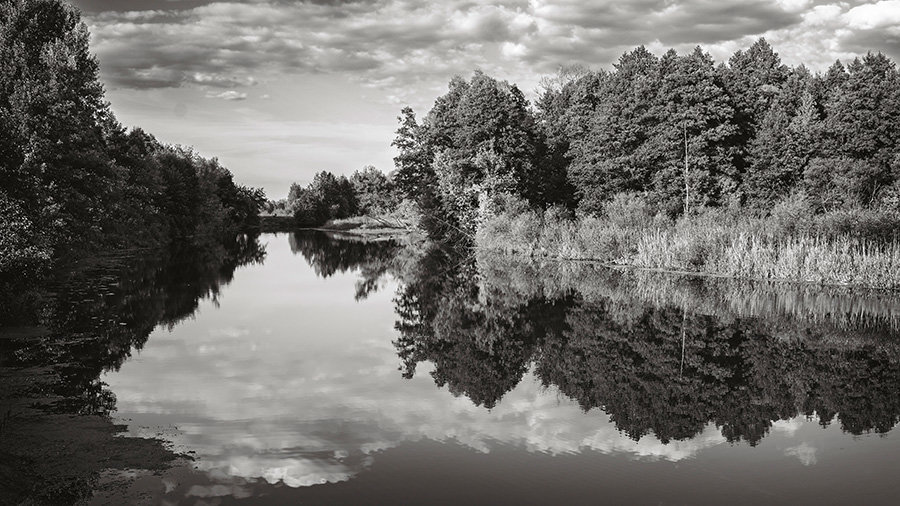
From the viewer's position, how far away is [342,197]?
15225 centimetres

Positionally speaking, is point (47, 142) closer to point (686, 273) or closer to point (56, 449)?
point (56, 449)

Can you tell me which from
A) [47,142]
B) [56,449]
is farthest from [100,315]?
[56,449]

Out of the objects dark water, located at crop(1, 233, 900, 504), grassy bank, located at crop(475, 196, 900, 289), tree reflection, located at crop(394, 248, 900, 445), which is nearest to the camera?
dark water, located at crop(1, 233, 900, 504)

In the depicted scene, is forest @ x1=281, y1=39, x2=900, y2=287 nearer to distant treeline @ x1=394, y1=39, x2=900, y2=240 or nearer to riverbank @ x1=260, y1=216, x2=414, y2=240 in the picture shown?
distant treeline @ x1=394, y1=39, x2=900, y2=240

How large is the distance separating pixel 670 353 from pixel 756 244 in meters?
15.4

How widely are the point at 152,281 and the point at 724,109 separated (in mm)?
41562

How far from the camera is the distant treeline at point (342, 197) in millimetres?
140625

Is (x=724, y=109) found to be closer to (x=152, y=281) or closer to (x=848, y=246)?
(x=848, y=246)

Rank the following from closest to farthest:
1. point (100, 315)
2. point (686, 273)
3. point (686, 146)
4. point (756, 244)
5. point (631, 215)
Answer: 1. point (100, 315)
2. point (756, 244)
3. point (686, 273)
4. point (631, 215)
5. point (686, 146)

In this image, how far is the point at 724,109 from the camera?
50.1 metres

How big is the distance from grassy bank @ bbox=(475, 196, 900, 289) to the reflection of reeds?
3.24ft

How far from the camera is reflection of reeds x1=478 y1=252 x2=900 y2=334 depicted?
1850cm

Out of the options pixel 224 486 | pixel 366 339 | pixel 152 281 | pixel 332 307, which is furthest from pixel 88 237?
pixel 224 486

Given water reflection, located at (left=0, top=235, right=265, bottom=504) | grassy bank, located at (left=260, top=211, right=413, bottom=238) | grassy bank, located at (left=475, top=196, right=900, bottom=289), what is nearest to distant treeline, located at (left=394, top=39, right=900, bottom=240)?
grassy bank, located at (left=475, top=196, right=900, bottom=289)
